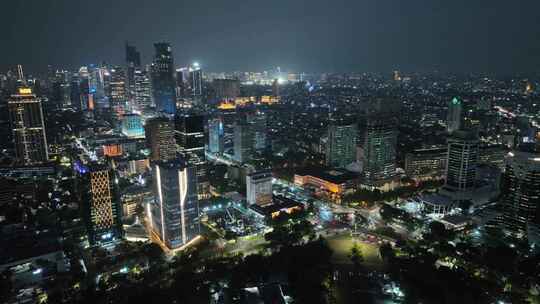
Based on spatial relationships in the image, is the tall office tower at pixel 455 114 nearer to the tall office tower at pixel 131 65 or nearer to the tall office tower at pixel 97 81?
the tall office tower at pixel 131 65

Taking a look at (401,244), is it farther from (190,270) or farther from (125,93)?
(125,93)

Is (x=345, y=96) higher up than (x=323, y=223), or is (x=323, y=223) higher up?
(x=345, y=96)

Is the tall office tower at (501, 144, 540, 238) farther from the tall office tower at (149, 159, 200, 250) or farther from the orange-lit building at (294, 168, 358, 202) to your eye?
the tall office tower at (149, 159, 200, 250)

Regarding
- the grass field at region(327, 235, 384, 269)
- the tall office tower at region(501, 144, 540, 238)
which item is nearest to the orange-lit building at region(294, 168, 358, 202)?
the grass field at region(327, 235, 384, 269)

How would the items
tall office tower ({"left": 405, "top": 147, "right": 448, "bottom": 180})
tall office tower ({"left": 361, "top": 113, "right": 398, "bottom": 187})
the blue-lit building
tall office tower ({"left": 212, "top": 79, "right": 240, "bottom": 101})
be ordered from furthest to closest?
tall office tower ({"left": 212, "top": 79, "right": 240, "bottom": 101}) < the blue-lit building < tall office tower ({"left": 405, "top": 147, "right": 448, "bottom": 180}) < tall office tower ({"left": 361, "top": 113, "right": 398, "bottom": 187})

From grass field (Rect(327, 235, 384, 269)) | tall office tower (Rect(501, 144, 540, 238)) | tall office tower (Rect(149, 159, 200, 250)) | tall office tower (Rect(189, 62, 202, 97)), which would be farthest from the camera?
tall office tower (Rect(189, 62, 202, 97))

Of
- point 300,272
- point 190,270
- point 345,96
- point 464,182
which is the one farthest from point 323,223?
point 345,96

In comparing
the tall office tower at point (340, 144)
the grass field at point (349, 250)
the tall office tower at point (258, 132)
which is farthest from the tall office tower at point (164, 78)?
the grass field at point (349, 250)
